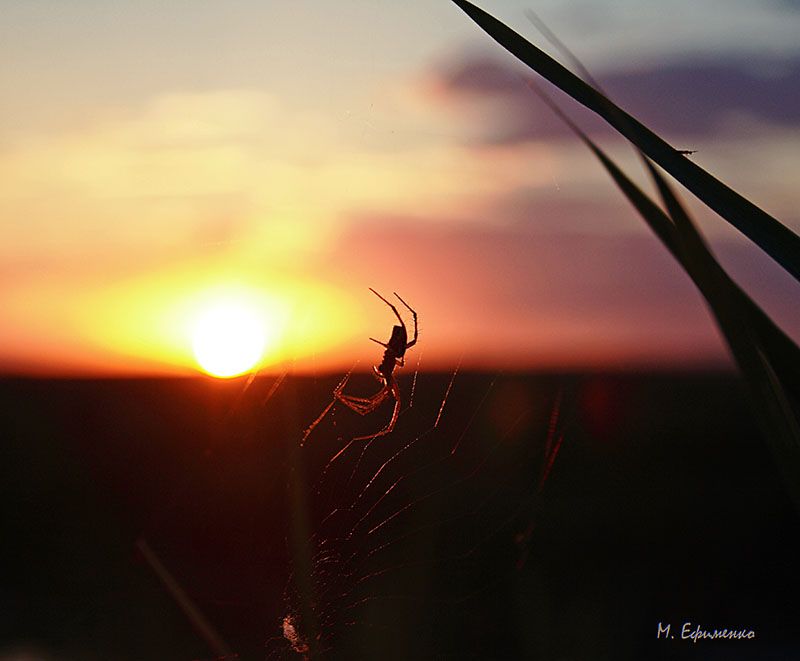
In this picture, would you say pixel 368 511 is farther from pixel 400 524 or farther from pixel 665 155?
pixel 665 155

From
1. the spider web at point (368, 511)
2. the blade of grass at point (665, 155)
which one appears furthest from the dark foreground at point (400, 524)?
the blade of grass at point (665, 155)

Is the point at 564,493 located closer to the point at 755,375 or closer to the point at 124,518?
the point at 124,518

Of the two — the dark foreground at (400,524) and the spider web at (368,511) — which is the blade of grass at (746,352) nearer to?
the dark foreground at (400,524)

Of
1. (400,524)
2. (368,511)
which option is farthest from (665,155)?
(400,524)

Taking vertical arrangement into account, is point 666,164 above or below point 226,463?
above


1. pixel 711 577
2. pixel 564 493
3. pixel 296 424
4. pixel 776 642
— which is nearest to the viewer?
pixel 296 424

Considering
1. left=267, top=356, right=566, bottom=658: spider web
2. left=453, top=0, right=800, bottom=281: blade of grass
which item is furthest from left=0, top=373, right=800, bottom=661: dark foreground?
left=453, top=0, right=800, bottom=281: blade of grass

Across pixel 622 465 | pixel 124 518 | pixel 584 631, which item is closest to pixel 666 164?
pixel 584 631
